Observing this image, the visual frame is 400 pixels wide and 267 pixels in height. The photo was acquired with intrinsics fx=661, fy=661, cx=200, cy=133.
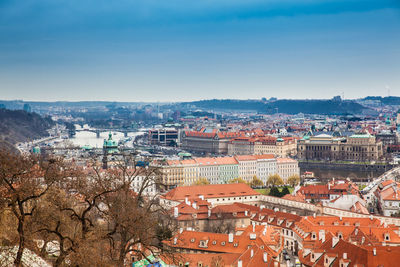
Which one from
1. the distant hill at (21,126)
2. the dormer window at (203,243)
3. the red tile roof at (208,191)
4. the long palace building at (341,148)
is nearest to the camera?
the dormer window at (203,243)

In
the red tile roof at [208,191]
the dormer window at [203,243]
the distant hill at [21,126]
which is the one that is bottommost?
the distant hill at [21,126]

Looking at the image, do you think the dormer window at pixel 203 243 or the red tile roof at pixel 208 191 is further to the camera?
the red tile roof at pixel 208 191

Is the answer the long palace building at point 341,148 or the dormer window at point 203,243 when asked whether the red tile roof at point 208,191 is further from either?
the long palace building at point 341,148

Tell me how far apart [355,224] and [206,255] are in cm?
989

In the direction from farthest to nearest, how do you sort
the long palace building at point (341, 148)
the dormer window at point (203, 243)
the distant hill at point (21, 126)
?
1. the distant hill at point (21, 126)
2. the long palace building at point (341, 148)
3. the dormer window at point (203, 243)

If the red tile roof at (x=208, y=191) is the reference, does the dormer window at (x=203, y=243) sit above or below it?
above

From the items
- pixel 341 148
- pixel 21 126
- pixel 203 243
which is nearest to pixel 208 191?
pixel 203 243

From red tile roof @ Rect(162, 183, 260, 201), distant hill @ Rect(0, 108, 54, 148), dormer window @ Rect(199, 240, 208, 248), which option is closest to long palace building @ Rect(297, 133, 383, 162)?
red tile roof @ Rect(162, 183, 260, 201)

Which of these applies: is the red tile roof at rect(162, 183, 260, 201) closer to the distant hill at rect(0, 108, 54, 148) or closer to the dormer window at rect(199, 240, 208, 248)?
the dormer window at rect(199, 240, 208, 248)

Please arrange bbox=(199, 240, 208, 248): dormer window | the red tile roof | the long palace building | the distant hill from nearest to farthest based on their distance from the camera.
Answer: bbox=(199, 240, 208, 248): dormer window, the red tile roof, the long palace building, the distant hill

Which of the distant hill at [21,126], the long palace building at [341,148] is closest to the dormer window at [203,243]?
the long palace building at [341,148]

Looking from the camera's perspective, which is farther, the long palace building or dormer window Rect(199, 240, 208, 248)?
the long palace building

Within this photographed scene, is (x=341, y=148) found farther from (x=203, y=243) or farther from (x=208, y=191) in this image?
(x=203, y=243)

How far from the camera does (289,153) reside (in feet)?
330
